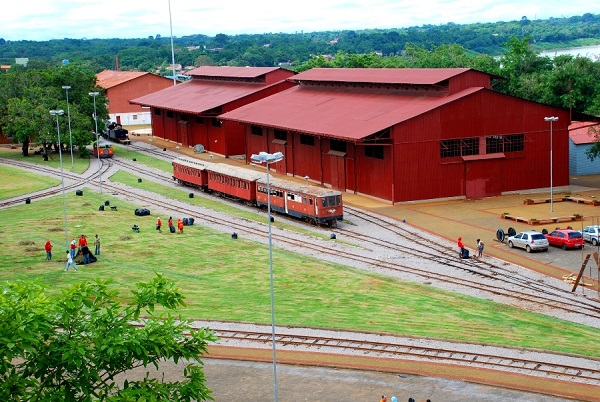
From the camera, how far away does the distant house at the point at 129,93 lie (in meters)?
147

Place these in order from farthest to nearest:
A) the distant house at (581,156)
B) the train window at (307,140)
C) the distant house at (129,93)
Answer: the distant house at (129,93) < the distant house at (581,156) < the train window at (307,140)

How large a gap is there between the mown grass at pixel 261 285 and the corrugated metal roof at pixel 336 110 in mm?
18273

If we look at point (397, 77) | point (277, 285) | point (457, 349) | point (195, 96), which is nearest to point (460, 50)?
point (195, 96)

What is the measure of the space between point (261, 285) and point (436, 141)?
94.2ft

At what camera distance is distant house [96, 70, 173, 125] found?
147375mm

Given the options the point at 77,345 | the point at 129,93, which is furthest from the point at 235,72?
the point at 77,345

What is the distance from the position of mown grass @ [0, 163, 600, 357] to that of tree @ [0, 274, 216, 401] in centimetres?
1434

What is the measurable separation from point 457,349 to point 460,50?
409 ft

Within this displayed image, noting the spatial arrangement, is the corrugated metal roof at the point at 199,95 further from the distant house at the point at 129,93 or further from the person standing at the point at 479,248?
the person standing at the point at 479,248

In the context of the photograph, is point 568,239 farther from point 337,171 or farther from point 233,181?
point 233,181

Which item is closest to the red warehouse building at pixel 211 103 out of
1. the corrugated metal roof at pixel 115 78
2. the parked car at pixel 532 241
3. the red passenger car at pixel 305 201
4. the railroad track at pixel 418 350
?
the corrugated metal roof at pixel 115 78

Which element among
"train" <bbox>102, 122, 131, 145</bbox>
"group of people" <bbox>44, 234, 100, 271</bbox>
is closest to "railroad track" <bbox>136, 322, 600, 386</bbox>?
"group of people" <bbox>44, 234, 100, 271</bbox>

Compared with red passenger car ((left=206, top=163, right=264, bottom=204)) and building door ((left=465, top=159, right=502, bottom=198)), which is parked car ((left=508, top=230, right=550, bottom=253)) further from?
red passenger car ((left=206, top=163, right=264, bottom=204))

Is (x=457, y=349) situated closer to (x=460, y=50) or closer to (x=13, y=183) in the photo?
(x=13, y=183)
